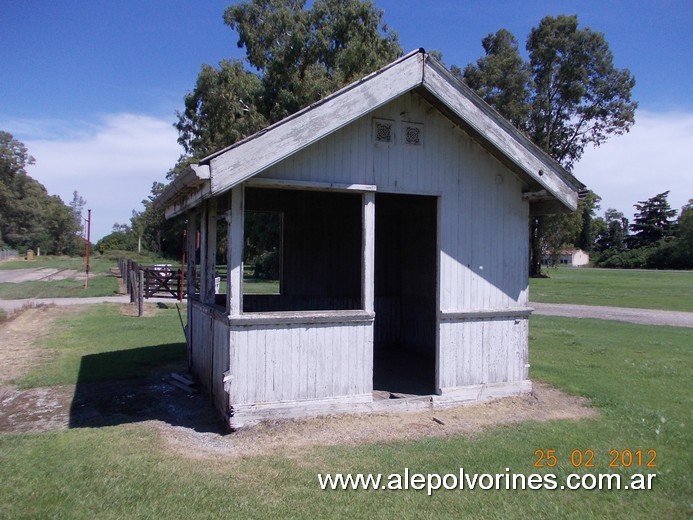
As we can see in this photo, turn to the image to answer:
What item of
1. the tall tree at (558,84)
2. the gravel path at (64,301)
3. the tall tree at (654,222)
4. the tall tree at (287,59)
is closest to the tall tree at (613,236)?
the tall tree at (654,222)

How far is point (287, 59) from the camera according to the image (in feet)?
107

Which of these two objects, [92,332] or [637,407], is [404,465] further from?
[92,332]

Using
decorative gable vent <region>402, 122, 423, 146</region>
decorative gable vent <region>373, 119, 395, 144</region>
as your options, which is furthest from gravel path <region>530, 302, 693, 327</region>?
decorative gable vent <region>373, 119, 395, 144</region>

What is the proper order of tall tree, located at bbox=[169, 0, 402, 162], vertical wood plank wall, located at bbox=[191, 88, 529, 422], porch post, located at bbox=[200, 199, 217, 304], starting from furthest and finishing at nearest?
tall tree, located at bbox=[169, 0, 402, 162] → porch post, located at bbox=[200, 199, 217, 304] → vertical wood plank wall, located at bbox=[191, 88, 529, 422]

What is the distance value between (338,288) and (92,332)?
313 inches

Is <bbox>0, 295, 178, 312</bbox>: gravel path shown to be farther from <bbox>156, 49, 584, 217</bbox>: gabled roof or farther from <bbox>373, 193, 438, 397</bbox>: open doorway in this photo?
<bbox>156, 49, 584, 217</bbox>: gabled roof

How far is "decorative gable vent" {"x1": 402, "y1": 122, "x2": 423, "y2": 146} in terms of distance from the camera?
745 cm

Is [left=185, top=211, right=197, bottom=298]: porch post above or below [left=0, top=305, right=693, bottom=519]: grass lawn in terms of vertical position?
above

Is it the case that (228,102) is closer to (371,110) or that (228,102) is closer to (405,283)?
(405,283)

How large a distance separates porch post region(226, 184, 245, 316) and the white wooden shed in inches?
0.6

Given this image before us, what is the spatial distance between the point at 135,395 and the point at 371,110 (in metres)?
5.51

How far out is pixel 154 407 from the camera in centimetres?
782

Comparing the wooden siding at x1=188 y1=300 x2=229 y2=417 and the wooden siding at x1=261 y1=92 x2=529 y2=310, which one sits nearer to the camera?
the wooden siding at x1=188 y1=300 x2=229 y2=417

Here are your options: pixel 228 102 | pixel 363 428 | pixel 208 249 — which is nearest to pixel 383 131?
pixel 208 249
